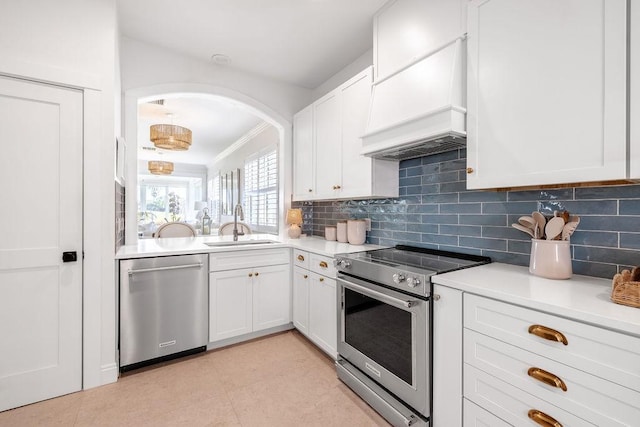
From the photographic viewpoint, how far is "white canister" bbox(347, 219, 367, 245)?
8.90ft

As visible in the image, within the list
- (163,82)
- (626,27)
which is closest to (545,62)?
(626,27)

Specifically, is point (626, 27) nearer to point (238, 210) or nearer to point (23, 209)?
point (238, 210)

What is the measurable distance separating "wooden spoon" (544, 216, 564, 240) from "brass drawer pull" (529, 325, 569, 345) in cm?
54

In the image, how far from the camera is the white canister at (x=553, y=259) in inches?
53.3

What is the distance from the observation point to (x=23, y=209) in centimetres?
184

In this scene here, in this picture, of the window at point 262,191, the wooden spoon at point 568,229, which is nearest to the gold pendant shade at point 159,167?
the window at point 262,191

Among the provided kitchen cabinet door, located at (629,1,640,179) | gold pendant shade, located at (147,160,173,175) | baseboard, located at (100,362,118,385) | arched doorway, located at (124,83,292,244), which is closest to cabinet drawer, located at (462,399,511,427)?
kitchen cabinet door, located at (629,1,640,179)

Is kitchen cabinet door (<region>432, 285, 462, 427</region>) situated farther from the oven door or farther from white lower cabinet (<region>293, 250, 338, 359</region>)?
white lower cabinet (<region>293, 250, 338, 359</region>)

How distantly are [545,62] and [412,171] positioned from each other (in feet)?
3.72

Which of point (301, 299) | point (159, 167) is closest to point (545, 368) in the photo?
point (301, 299)

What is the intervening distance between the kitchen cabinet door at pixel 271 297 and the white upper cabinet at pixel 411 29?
1.96m

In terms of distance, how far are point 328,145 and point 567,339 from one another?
7.31 ft

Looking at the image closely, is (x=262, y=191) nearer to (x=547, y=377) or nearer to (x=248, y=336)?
(x=248, y=336)

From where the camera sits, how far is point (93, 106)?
2.00 m
